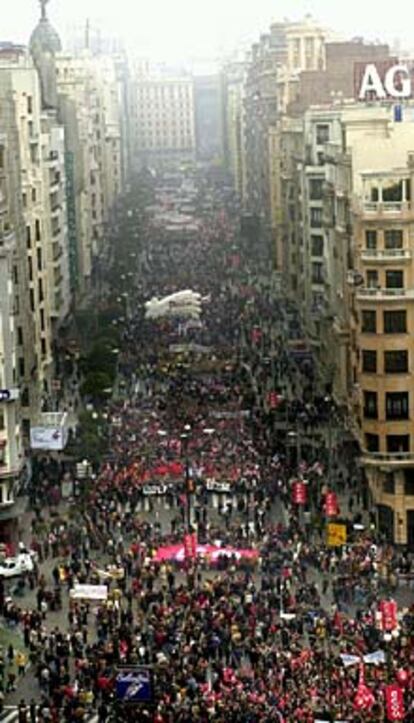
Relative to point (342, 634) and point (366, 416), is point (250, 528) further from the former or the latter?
point (342, 634)

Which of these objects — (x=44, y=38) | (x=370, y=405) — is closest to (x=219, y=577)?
(x=370, y=405)

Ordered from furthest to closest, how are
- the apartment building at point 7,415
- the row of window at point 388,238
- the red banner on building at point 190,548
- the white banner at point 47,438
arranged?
the white banner at point 47,438
the row of window at point 388,238
the apartment building at point 7,415
the red banner on building at point 190,548

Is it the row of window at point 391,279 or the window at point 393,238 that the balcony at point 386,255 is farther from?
the row of window at point 391,279

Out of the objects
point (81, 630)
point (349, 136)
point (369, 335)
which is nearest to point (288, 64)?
point (349, 136)

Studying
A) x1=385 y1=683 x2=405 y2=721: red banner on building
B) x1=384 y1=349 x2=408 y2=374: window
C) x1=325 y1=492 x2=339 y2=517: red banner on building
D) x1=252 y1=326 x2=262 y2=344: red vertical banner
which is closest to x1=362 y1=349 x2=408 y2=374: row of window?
x1=384 y1=349 x2=408 y2=374: window

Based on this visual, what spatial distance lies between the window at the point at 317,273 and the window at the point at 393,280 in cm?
1854

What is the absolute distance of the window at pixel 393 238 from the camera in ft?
148

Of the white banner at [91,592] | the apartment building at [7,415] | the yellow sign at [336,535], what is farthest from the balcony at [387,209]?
the white banner at [91,592]

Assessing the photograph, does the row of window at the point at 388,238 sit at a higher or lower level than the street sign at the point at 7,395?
higher

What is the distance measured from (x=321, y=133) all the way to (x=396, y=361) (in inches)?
791

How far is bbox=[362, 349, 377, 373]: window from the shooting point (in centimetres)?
4547

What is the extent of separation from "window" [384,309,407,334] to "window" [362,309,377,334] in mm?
329

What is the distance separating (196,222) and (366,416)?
90776mm

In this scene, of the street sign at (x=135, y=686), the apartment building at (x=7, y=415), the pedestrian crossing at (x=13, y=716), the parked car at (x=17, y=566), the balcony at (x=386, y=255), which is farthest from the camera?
the balcony at (x=386, y=255)
